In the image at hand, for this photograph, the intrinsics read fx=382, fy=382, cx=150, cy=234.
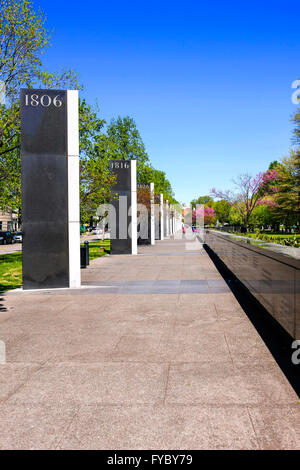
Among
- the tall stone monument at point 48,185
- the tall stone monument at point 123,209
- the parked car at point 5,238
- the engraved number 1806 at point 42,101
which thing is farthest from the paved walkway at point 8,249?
the engraved number 1806 at point 42,101

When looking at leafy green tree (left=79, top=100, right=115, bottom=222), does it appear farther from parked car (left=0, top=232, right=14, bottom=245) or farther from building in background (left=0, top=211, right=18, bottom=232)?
building in background (left=0, top=211, right=18, bottom=232)

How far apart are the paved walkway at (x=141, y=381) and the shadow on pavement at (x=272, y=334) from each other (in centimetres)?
15

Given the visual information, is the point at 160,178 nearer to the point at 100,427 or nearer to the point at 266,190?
the point at 266,190

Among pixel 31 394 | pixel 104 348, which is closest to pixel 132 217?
pixel 104 348

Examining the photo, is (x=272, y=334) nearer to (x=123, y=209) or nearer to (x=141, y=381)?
(x=141, y=381)

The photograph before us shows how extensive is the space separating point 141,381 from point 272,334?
10.3 ft

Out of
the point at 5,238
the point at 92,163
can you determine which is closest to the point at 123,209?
the point at 92,163

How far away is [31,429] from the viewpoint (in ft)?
12.1

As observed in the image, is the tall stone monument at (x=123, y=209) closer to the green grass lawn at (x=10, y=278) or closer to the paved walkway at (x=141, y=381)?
the green grass lawn at (x=10, y=278)

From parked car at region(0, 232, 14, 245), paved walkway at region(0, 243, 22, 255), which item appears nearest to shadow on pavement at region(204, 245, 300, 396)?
paved walkway at region(0, 243, 22, 255)

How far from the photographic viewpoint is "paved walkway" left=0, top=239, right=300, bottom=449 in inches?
140

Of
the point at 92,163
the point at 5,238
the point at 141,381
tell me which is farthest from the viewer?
the point at 5,238

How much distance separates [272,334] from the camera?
6914 mm
